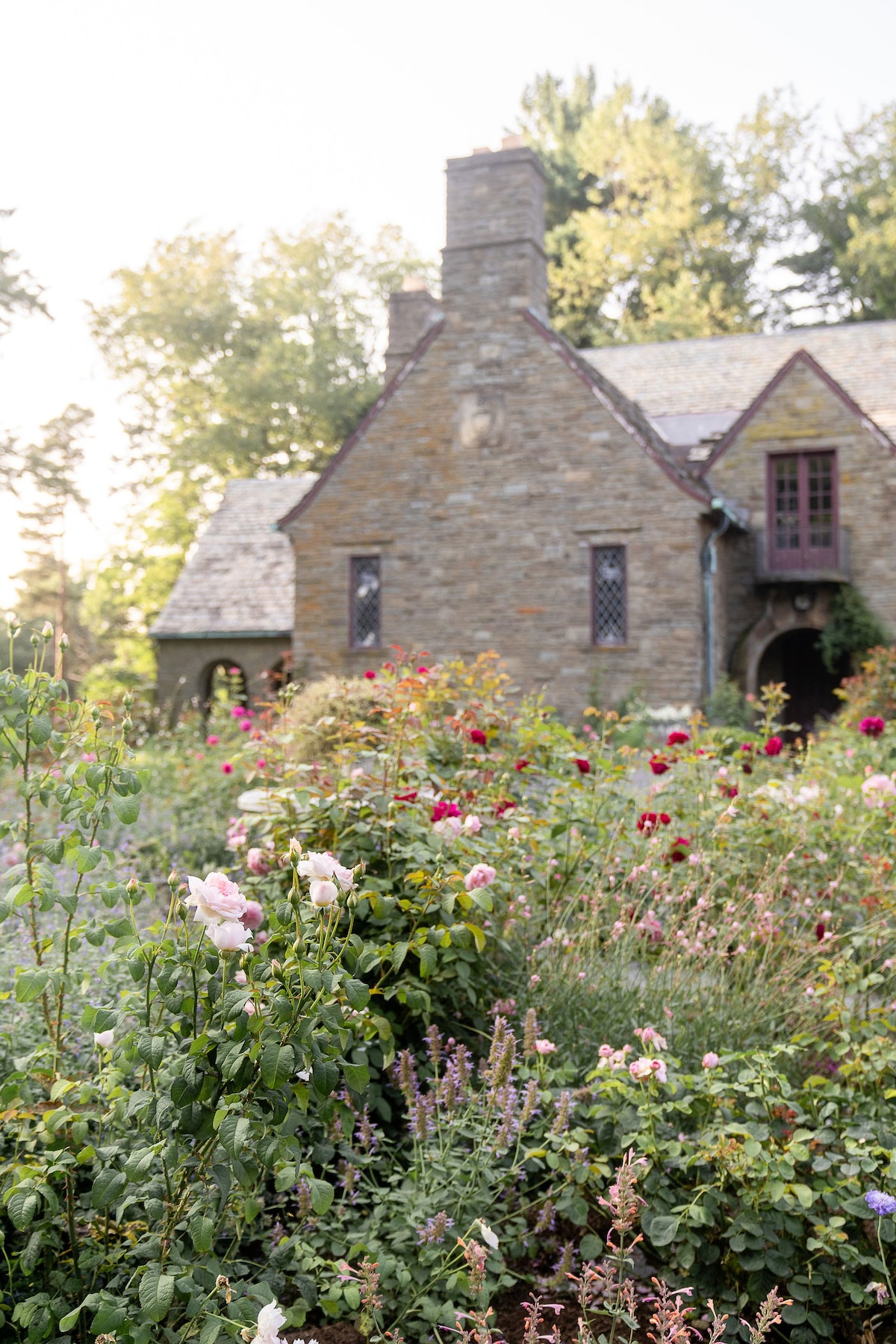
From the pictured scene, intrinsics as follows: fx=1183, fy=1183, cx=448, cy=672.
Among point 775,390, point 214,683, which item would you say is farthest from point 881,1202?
point 214,683

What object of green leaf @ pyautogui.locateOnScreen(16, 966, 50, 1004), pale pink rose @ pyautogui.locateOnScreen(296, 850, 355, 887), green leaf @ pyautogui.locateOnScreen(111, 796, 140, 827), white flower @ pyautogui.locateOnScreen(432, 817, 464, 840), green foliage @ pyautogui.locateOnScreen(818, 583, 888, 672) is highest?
green foliage @ pyautogui.locateOnScreen(818, 583, 888, 672)

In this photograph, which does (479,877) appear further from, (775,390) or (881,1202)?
(775,390)

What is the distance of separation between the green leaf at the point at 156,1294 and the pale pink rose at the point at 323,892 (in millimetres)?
846

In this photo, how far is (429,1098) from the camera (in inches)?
133

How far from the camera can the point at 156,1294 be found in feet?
8.01

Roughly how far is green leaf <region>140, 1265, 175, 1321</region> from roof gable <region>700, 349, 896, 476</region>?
60.8 feet

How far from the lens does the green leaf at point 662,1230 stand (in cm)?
313

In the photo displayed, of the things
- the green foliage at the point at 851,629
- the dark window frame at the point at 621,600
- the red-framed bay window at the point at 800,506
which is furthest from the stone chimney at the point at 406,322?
the green foliage at the point at 851,629

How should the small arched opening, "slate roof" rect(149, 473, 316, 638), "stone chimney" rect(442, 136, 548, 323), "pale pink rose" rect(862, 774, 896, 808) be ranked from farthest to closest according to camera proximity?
the small arched opening
"slate roof" rect(149, 473, 316, 638)
"stone chimney" rect(442, 136, 548, 323)
"pale pink rose" rect(862, 774, 896, 808)

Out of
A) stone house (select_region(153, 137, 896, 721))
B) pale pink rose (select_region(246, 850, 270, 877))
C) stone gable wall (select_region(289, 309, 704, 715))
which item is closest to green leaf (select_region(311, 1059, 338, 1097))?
pale pink rose (select_region(246, 850, 270, 877))

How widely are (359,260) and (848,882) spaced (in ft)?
114

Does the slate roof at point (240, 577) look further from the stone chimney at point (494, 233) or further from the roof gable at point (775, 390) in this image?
the roof gable at point (775, 390)

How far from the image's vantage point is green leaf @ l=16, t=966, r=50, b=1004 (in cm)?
286

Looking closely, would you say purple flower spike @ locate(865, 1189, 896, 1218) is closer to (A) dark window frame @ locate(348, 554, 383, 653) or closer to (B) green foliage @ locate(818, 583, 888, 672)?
(A) dark window frame @ locate(348, 554, 383, 653)
